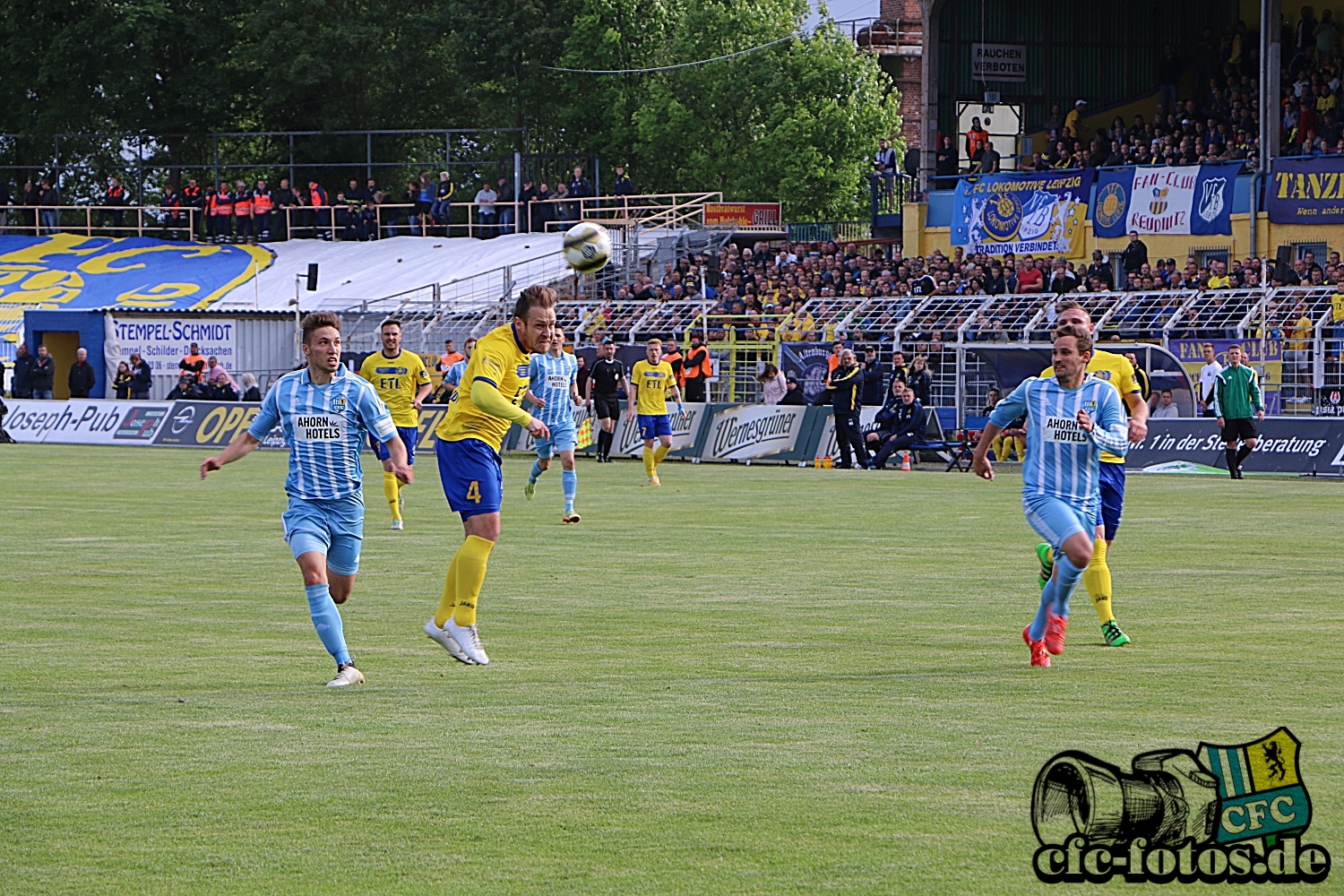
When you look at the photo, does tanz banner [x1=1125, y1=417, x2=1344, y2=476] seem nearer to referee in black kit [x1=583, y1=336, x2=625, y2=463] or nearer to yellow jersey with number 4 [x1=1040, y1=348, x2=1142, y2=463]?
referee in black kit [x1=583, y1=336, x2=625, y2=463]

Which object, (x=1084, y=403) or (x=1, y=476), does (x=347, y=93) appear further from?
(x=1084, y=403)

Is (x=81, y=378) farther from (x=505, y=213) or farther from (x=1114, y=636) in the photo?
(x=1114, y=636)

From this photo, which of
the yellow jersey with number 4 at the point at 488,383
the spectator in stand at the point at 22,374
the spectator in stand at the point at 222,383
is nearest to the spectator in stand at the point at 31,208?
the spectator in stand at the point at 22,374

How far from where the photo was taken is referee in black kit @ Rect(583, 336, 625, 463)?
114ft

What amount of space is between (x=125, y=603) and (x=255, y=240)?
150 ft

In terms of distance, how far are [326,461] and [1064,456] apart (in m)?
4.28

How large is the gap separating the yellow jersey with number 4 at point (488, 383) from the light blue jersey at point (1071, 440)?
9.37 feet

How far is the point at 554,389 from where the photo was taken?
74.2ft

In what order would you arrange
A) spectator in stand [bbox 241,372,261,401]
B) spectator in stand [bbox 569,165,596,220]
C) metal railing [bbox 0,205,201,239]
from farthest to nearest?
metal railing [bbox 0,205,201,239] → spectator in stand [bbox 569,165,596,220] → spectator in stand [bbox 241,372,261,401]

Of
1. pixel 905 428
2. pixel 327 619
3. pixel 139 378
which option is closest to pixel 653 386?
pixel 905 428

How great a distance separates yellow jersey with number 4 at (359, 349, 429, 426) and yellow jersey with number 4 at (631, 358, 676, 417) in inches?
297

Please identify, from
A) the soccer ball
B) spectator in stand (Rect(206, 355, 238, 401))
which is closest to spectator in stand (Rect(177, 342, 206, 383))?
spectator in stand (Rect(206, 355, 238, 401))

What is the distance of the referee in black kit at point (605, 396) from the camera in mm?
34625

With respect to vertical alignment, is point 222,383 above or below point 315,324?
below
